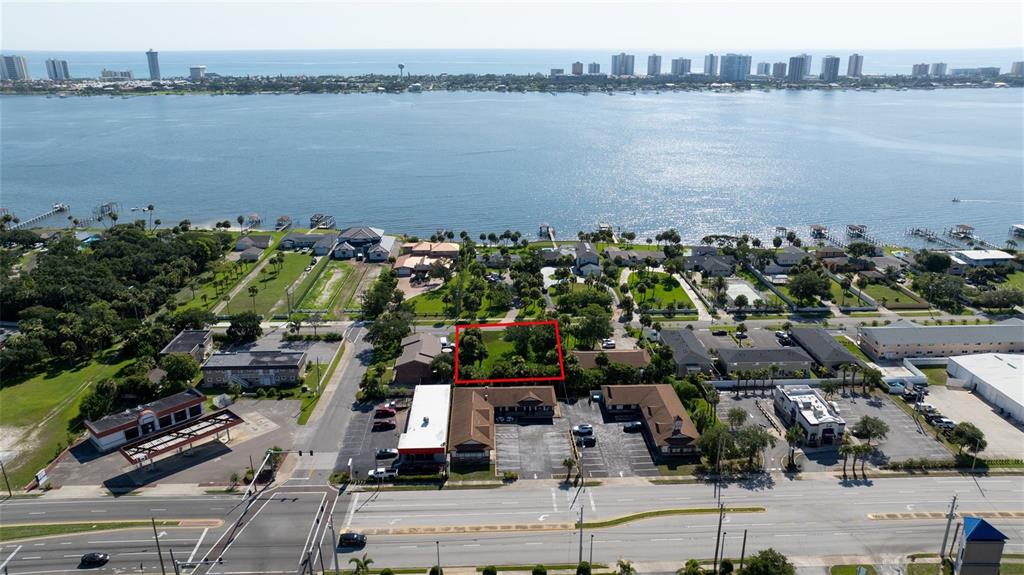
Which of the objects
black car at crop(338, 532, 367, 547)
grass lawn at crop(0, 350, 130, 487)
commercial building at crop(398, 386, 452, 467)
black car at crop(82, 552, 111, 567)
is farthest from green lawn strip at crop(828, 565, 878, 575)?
grass lawn at crop(0, 350, 130, 487)

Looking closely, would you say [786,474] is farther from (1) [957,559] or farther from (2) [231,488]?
(2) [231,488]

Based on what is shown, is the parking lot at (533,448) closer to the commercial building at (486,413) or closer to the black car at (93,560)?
the commercial building at (486,413)

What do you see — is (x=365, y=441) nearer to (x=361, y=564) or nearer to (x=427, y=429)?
(x=427, y=429)

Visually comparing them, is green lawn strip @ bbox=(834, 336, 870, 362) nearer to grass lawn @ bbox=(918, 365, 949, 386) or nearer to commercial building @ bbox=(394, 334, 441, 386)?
grass lawn @ bbox=(918, 365, 949, 386)

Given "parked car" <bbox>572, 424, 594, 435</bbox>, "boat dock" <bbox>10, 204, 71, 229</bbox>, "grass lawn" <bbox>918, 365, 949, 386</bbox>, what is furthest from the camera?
"boat dock" <bbox>10, 204, 71, 229</bbox>

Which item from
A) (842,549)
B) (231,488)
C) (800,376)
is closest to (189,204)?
(231,488)

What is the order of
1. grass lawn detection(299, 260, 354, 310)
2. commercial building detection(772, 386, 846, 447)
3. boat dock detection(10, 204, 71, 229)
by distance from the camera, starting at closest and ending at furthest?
1. commercial building detection(772, 386, 846, 447)
2. grass lawn detection(299, 260, 354, 310)
3. boat dock detection(10, 204, 71, 229)

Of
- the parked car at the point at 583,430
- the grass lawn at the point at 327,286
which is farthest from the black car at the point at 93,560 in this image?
the grass lawn at the point at 327,286

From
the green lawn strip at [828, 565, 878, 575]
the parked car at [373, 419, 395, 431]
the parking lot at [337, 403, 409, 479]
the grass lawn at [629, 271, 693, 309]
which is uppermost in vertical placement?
the grass lawn at [629, 271, 693, 309]
